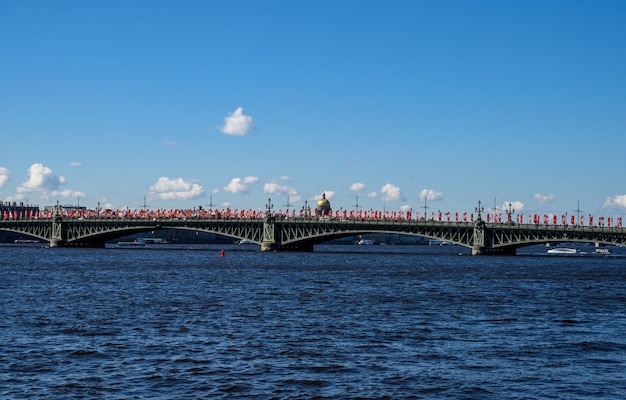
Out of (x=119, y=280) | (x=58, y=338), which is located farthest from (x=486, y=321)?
(x=119, y=280)

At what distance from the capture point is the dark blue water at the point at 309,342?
27766 mm

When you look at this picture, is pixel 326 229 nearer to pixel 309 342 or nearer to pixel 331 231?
pixel 331 231

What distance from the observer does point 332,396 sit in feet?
87.0

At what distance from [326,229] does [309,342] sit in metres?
113

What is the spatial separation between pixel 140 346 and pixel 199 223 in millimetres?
126907

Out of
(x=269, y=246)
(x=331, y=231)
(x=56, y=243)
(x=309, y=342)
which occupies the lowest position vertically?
(x=309, y=342)

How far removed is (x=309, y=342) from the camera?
36.9 meters

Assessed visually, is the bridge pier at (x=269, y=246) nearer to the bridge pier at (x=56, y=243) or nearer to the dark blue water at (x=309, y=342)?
the bridge pier at (x=56, y=243)

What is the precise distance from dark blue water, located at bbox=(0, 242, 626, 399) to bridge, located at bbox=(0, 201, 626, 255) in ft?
213

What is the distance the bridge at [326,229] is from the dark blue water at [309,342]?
213 feet

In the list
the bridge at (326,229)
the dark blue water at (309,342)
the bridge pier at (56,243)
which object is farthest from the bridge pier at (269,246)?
the dark blue water at (309,342)

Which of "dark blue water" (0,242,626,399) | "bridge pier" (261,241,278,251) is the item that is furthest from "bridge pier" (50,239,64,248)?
"dark blue water" (0,242,626,399)

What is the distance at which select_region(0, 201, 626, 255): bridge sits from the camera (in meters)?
132

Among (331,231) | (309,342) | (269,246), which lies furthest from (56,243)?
(309,342)
